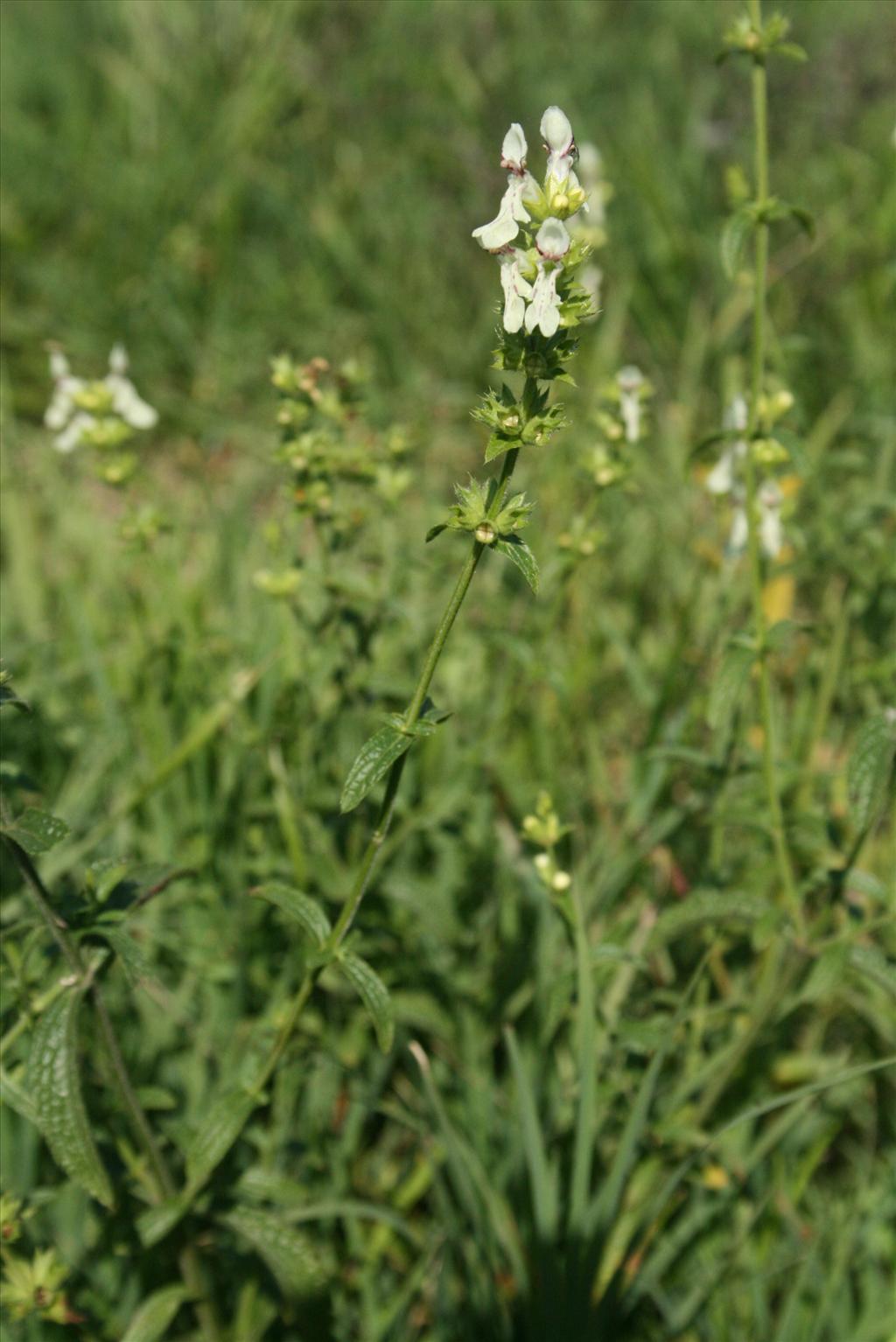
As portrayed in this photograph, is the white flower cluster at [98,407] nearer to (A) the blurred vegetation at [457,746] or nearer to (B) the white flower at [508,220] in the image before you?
(A) the blurred vegetation at [457,746]

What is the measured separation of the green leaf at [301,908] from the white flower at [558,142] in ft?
3.07

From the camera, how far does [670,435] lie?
3715 mm

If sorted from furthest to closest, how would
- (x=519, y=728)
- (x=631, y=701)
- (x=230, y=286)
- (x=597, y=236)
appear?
(x=230, y=286) < (x=631, y=701) < (x=519, y=728) < (x=597, y=236)

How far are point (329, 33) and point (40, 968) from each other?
494cm

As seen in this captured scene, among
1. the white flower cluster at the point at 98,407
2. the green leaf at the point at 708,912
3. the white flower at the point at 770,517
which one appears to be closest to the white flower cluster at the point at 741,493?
the white flower at the point at 770,517

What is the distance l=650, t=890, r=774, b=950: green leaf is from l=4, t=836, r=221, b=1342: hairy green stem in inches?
34.8

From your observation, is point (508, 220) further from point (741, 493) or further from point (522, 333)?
point (741, 493)

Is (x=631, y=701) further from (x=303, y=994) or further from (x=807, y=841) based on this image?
(x=303, y=994)

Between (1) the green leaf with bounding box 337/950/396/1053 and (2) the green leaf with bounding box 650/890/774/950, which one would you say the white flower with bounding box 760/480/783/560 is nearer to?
(2) the green leaf with bounding box 650/890/774/950

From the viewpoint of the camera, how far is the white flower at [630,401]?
230 centimetres

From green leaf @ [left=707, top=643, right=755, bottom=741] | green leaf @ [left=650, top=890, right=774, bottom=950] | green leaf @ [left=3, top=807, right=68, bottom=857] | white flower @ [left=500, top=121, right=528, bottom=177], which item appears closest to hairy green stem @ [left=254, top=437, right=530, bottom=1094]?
white flower @ [left=500, top=121, right=528, bottom=177]

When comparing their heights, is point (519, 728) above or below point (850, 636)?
below

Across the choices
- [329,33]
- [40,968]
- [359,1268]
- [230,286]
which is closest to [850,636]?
[359,1268]

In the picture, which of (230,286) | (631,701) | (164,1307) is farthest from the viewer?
(230,286)
